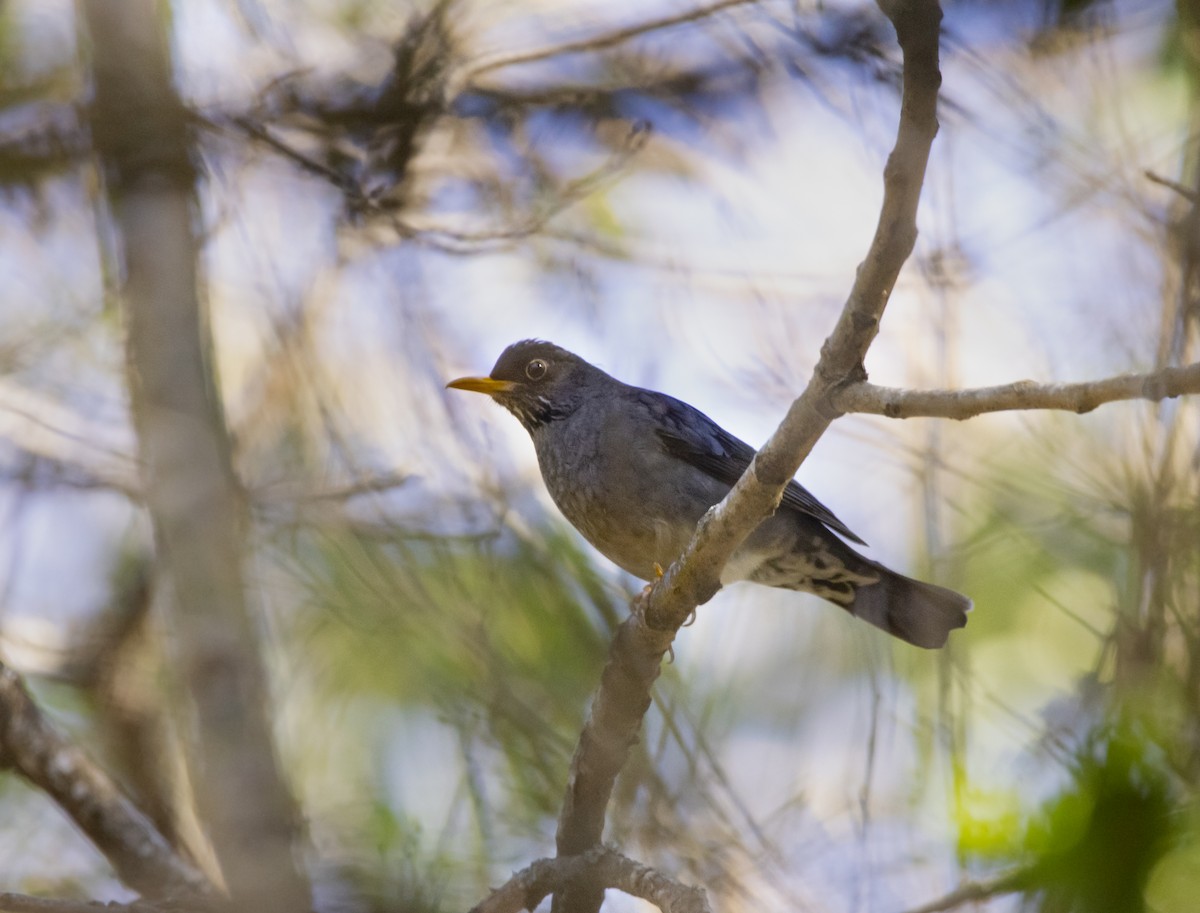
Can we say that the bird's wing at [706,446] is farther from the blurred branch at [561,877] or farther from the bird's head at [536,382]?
the blurred branch at [561,877]

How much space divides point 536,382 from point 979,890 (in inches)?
191

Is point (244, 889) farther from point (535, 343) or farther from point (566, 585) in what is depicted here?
point (535, 343)

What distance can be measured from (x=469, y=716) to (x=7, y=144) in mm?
4480

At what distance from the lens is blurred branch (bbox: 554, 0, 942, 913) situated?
11.5 feet

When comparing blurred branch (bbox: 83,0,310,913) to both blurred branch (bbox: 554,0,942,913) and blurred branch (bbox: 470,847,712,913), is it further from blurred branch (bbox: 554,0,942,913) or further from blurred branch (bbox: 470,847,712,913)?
blurred branch (bbox: 554,0,942,913)

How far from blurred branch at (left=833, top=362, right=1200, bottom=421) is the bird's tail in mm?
2643

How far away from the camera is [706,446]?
22.2ft

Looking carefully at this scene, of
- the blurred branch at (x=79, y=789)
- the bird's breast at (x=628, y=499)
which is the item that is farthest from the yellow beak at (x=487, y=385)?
the blurred branch at (x=79, y=789)

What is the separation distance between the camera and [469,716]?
5.52 metres

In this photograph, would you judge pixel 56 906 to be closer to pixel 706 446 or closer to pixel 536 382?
pixel 706 446

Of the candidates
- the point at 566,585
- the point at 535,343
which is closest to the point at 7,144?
the point at 535,343

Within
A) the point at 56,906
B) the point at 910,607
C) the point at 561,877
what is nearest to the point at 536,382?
the point at 910,607

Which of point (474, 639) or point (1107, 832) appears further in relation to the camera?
point (474, 639)

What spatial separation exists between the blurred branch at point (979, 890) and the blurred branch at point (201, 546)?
2026 mm
